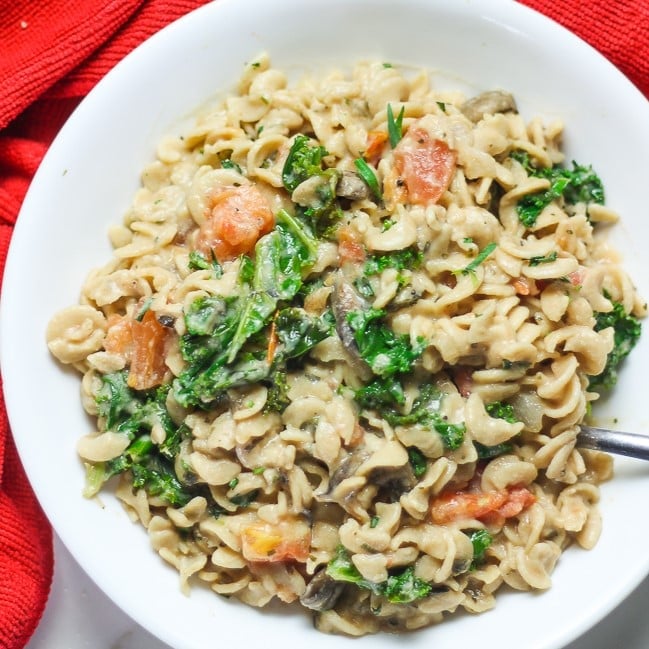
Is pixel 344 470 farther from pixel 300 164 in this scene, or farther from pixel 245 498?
pixel 300 164

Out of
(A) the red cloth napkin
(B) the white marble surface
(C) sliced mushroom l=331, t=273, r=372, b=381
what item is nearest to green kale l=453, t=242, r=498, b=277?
(C) sliced mushroom l=331, t=273, r=372, b=381

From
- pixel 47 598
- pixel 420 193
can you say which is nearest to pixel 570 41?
pixel 420 193

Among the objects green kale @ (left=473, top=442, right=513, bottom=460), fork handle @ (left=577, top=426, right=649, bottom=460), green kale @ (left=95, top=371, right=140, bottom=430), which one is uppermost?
fork handle @ (left=577, top=426, right=649, bottom=460)

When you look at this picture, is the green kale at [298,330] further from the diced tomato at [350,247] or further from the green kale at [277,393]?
the diced tomato at [350,247]

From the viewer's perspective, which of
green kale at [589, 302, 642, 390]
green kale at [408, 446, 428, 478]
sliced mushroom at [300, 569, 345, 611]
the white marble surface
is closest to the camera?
green kale at [408, 446, 428, 478]

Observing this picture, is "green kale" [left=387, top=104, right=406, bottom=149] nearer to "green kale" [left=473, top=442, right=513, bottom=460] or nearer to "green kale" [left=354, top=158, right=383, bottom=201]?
"green kale" [left=354, top=158, right=383, bottom=201]

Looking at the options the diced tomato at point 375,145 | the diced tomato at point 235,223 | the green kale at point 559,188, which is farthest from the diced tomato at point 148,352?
the green kale at point 559,188
